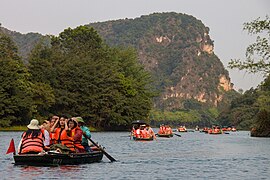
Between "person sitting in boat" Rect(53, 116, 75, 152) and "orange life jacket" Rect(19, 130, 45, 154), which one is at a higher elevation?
"person sitting in boat" Rect(53, 116, 75, 152)

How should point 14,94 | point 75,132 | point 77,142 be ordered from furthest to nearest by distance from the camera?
point 14,94
point 77,142
point 75,132

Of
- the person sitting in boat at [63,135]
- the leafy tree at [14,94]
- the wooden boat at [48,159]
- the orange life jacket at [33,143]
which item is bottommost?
the wooden boat at [48,159]

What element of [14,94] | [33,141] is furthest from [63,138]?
[14,94]

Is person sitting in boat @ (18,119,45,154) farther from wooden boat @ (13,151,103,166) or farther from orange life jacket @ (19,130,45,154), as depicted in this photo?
wooden boat @ (13,151,103,166)

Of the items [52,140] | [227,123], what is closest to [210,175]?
[52,140]

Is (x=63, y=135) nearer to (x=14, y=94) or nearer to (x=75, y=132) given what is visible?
(x=75, y=132)

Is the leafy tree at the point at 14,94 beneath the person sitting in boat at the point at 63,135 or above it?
above

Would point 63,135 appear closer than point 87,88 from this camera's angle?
Yes

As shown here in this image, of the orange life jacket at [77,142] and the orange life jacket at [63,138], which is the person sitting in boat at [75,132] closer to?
the orange life jacket at [77,142]

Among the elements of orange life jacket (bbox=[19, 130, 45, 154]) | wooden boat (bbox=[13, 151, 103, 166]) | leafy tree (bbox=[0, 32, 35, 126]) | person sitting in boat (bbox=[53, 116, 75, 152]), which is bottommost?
wooden boat (bbox=[13, 151, 103, 166])

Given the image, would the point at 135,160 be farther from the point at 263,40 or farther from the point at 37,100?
the point at 37,100

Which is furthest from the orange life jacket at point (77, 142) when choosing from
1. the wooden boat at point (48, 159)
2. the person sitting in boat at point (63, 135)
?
the wooden boat at point (48, 159)

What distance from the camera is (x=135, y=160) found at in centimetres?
3278

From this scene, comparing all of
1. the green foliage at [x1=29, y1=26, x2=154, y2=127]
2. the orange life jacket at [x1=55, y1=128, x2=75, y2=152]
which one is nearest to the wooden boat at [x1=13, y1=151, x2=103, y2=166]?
the orange life jacket at [x1=55, y1=128, x2=75, y2=152]
